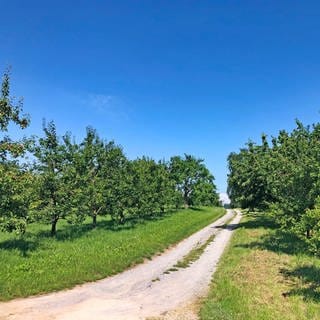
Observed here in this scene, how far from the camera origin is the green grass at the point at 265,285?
14844 mm

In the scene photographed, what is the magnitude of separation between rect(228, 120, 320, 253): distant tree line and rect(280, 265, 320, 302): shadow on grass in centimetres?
202

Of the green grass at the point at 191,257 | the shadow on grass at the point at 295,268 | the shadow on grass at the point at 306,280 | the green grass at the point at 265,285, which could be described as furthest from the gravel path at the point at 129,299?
the shadow on grass at the point at 295,268

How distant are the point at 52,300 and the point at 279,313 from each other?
864cm

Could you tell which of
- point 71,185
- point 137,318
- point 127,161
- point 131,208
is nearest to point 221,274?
point 137,318

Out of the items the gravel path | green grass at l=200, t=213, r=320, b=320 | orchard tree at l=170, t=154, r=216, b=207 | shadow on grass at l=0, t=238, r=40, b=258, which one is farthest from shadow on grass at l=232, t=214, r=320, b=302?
orchard tree at l=170, t=154, r=216, b=207

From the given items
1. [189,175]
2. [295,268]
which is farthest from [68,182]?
[189,175]

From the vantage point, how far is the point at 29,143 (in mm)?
23062

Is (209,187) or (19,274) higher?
(209,187)

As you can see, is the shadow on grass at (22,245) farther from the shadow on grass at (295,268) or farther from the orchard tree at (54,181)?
the shadow on grass at (295,268)

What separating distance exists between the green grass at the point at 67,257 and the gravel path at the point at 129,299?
80 cm

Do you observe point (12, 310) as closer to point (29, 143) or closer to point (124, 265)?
point (124, 265)

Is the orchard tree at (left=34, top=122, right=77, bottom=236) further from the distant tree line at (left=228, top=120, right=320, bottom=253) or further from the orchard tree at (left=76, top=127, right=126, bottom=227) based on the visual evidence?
the distant tree line at (left=228, top=120, right=320, bottom=253)

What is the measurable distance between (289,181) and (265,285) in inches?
414

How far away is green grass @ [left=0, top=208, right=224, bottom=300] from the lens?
17562 millimetres
